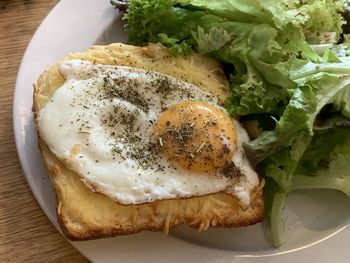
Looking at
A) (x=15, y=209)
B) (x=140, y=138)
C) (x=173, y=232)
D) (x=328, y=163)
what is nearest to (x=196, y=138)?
(x=140, y=138)

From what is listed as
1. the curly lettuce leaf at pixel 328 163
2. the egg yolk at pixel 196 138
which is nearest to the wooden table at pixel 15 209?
the egg yolk at pixel 196 138

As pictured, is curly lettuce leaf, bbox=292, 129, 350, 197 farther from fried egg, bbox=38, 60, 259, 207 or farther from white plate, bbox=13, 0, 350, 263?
fried egg, bbox=38, 60, 259, 207

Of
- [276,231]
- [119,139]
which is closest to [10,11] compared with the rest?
[119,139]

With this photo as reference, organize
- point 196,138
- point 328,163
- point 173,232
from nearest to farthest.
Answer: point 196,138
point 173,232
point 328,163

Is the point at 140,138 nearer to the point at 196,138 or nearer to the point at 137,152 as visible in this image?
the point at 137,152

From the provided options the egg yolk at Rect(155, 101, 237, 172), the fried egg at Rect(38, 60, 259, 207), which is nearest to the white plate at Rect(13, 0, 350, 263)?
the fried egg at Rect(38, 60, 259, 207)
